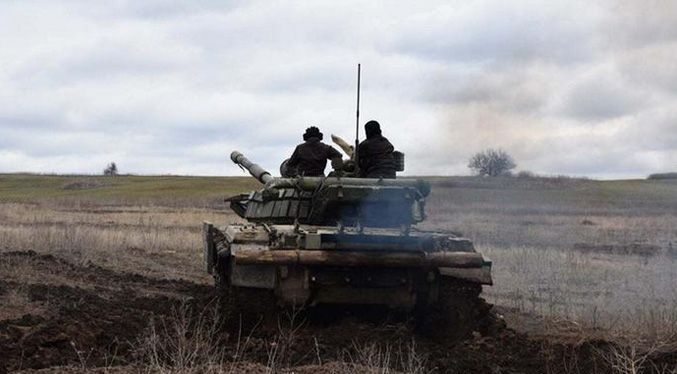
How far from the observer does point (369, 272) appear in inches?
458

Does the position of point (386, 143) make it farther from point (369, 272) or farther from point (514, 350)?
point (514, 350)

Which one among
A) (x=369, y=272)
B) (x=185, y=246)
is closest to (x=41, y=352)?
(x=369, y=272)

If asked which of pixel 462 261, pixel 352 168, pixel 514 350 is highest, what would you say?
pixel 352 168

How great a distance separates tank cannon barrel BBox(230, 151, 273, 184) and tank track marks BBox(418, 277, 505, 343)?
408 centimetres

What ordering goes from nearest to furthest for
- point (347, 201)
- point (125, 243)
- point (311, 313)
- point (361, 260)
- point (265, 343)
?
point (265, 343) < point (361, 260) < point (311, 313) < point (347, 201) < point (125, 243)

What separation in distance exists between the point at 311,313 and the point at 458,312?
1675 mm

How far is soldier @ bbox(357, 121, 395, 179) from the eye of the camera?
13.5 meters

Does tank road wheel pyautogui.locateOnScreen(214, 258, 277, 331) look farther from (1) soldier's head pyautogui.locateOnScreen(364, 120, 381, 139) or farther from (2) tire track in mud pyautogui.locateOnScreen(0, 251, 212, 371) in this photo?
(1) soldier's head pyautogui.locateOnScreen(364, 120, 381, 139)

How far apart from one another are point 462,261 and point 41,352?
4.45 m

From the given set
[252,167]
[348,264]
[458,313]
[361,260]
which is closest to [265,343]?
[348,264]

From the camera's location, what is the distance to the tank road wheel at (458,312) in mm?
11805

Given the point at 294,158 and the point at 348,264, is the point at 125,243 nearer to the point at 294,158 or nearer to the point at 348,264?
the point at 294,158

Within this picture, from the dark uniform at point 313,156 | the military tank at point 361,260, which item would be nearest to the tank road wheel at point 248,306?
the military tank at point 361,260

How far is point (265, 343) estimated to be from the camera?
10.6 m
